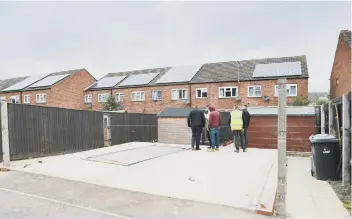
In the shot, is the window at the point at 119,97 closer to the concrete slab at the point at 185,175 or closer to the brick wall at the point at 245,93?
the brick wall at the point at 245,93

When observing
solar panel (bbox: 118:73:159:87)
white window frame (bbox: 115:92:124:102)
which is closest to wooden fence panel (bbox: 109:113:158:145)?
solar panel (bbox: 118:73:159:87)

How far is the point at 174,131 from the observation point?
13398mm

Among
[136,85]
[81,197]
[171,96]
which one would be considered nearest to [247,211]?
[81,197]

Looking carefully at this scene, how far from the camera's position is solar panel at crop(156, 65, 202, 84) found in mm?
28594

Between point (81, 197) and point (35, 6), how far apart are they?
8.56m

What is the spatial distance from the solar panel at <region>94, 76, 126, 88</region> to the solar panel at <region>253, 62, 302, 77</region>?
17292mm

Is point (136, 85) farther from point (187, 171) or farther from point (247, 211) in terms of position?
point (247, 211)

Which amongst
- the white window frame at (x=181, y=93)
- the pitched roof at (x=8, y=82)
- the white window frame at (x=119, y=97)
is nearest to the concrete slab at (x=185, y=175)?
the white window frame at (x=181, y=93)

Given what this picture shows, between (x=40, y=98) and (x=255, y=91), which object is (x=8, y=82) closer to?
(x=40, y=98)

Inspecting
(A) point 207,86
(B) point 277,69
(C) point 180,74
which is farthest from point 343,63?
(C) point 180,74

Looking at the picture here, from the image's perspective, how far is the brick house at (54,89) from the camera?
31250 mm

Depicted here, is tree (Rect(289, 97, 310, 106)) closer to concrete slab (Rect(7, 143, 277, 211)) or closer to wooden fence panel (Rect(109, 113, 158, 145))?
wooden fence panel (Rect(109, 113, 158, 145))

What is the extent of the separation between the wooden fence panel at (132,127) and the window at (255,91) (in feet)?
38.6

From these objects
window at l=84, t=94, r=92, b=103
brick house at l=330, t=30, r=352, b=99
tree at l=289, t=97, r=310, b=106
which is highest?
brick house at l=330, t=30, r=352, b=99
